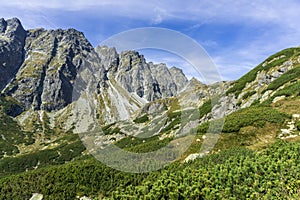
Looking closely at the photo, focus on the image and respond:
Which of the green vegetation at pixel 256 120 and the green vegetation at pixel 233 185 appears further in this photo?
the green vegetation at pixel 256 120

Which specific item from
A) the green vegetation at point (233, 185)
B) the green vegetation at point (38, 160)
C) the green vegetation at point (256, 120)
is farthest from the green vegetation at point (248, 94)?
the green vegetation at point (38, 160)

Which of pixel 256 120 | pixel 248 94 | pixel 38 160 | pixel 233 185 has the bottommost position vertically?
pixel 38 160

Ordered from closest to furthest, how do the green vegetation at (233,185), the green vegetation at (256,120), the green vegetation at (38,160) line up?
1. the green vegetation at (233,185)
2. the green vegetation at (256,120)
3. the green vegetation at (38,160)

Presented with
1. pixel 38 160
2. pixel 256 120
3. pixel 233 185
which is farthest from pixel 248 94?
pixel 38 160

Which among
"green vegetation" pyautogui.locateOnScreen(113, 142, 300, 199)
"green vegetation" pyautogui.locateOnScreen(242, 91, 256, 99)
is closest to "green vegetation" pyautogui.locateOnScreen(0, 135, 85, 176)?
"green vegetation" pyautogui.locateOnScreen(242, 91, 256, 99)

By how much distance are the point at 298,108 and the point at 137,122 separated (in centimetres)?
13469

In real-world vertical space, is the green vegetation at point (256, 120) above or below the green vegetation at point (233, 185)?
above

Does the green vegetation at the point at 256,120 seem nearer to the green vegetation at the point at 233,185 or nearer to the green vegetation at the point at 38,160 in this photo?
the green vegetation at the point at 233,185

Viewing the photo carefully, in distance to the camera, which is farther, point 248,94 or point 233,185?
point 248,94

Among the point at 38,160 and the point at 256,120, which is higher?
the point at 256,120

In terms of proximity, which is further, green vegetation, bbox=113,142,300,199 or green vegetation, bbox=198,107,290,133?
green vegetation, bbox=198,107,290,133

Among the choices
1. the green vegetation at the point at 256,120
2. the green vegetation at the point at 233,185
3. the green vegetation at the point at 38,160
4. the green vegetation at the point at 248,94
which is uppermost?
the green vegetation at the point at 248,94

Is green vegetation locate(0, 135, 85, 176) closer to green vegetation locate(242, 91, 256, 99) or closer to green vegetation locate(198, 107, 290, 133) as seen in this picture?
green vegetation locate(242, 91, 256, 99)

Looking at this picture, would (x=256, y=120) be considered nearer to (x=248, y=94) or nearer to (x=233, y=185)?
(x=233, y=185)
